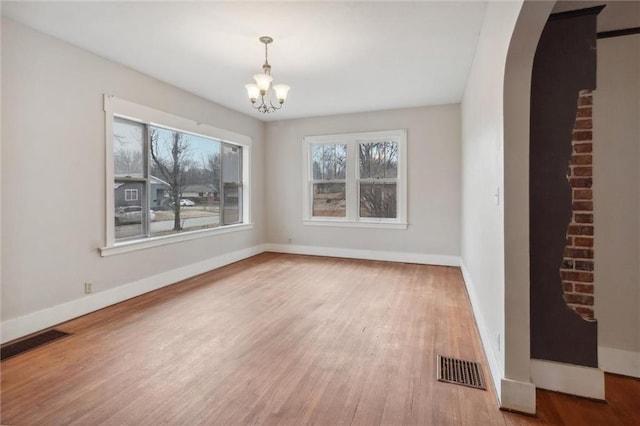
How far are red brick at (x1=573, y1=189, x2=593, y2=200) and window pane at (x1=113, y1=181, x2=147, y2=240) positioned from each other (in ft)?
14.1

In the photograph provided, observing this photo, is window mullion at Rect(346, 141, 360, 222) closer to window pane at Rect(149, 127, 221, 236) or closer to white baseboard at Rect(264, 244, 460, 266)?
white baseboard at Rect(264, 244, 460, 266)

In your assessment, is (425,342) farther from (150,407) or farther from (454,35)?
(454,35)

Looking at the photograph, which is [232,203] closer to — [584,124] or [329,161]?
[329,161]

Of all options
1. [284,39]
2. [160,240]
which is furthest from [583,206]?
[160,240]

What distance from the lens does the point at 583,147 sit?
1.95 metres

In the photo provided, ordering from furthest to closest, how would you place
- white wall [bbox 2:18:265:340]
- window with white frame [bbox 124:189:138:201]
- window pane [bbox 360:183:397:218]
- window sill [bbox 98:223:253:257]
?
window pane [bbox 360:183:397:218], window with white frame [bbox 124:189:138:201], window sill [bbox 98:223:253:257], white wall [bbox 2:18:265:340]

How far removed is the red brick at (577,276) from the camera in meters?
1.99

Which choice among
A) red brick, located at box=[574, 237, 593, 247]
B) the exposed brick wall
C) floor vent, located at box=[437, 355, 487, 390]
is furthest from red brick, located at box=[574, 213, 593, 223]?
floor vent, located at box=[437, 355, 487, 390]

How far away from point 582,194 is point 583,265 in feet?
1.43

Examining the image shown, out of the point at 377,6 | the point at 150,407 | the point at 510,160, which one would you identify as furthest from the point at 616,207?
the point at 150,407

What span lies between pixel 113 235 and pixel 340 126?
418 cm

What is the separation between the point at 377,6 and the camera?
255 centimetres

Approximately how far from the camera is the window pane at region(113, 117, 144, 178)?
3.80m

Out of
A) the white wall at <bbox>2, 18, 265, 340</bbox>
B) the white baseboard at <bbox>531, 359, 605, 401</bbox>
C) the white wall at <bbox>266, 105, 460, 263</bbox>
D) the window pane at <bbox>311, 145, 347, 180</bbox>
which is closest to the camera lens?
the white baseboard at <bbox>531, 359, 605, 401</bbox>
